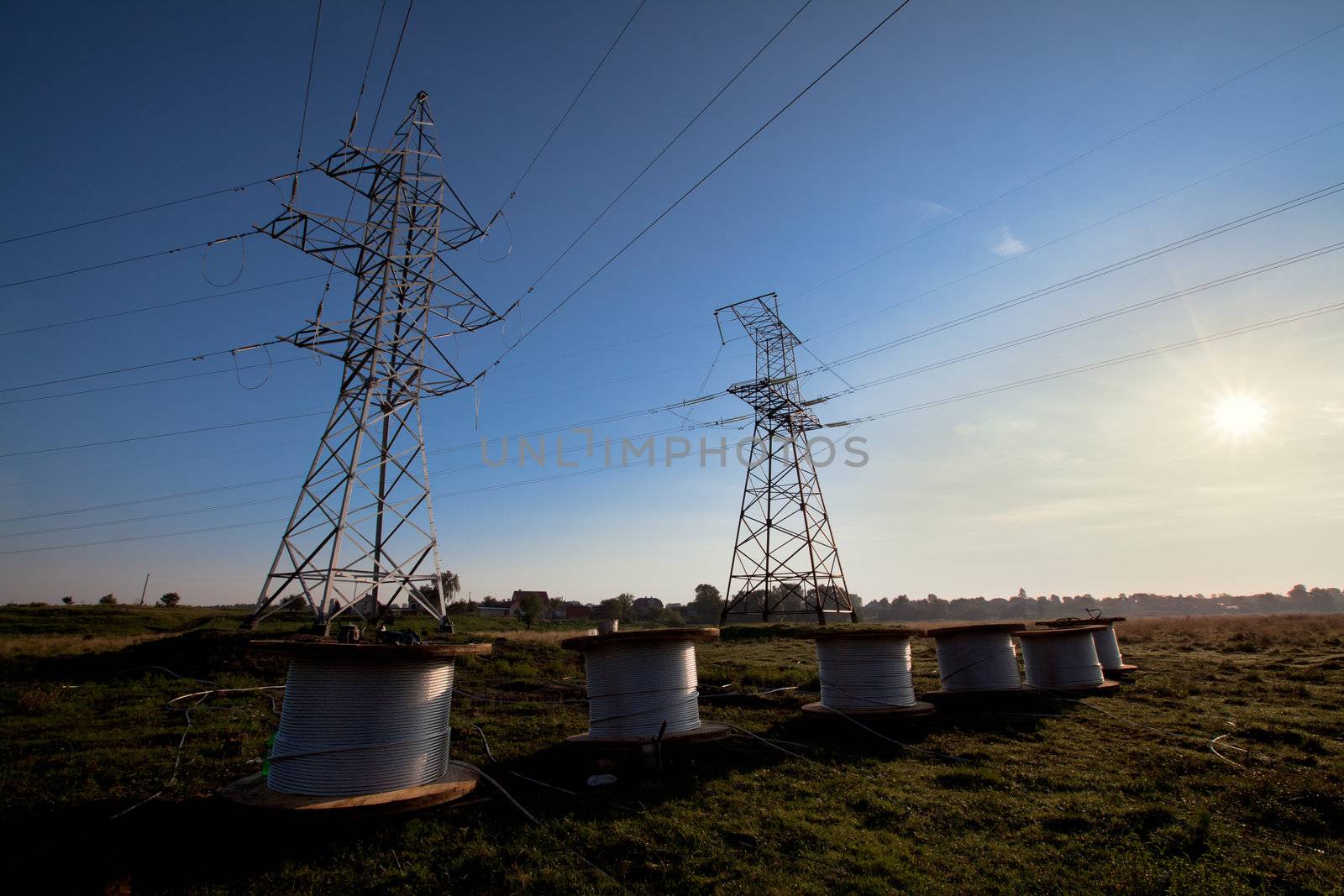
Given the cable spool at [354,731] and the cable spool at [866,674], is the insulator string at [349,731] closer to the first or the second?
the cable spool at [354,731]

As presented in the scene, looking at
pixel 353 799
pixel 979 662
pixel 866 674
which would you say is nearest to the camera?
pixel 353 799

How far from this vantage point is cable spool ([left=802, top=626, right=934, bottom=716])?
28.4 ft

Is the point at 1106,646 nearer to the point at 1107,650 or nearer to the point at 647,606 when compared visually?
the point at 1107,650

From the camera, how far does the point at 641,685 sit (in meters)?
6.90

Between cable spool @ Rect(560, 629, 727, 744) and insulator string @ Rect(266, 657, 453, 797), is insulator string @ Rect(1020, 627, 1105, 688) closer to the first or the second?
cable spool @ Rect(560, 629, 727, 744)

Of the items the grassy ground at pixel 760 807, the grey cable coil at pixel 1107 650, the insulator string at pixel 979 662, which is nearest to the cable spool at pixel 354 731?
the grassy ground at pixel 760 807

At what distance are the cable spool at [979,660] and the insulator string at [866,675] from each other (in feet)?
6.46

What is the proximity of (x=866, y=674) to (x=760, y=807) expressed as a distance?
12.1 ft

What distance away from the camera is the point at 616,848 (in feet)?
15.3

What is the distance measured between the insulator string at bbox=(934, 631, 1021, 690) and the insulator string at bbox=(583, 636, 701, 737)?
570 cm

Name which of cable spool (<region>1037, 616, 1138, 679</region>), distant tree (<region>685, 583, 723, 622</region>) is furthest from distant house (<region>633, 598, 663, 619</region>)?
cable spool (<region>1037, 616, 1138, 679</region>)

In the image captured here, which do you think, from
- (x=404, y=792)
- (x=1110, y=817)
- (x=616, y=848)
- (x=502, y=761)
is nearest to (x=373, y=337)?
(x=502, y=761)

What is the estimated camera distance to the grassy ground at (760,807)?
429cm

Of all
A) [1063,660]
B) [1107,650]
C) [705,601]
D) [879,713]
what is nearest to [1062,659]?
[1063,660]
